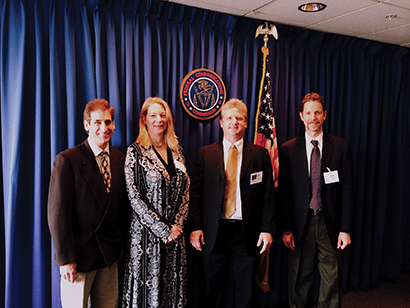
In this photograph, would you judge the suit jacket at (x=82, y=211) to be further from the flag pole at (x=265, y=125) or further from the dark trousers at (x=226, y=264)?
the flag pole at (x=265, y=125)

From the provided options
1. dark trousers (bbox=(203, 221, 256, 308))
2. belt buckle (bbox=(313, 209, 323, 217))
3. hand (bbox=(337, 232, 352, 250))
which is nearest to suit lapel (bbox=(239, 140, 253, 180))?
dark trousers (bbox=(203, 221, 256, 308))

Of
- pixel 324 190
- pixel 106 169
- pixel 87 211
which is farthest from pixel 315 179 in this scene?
pixel 87 211

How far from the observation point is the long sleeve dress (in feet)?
7.14

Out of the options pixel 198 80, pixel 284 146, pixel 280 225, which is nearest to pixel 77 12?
pixel 198 80

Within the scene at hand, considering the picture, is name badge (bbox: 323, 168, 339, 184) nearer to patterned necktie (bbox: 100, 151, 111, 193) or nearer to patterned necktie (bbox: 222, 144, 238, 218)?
patterned necktie (bbox: 222, 144, 238, 218)

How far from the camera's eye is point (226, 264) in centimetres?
260

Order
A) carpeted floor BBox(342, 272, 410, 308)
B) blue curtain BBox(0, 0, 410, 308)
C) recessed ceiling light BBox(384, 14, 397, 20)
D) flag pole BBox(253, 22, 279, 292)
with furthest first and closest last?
carpeted floor BBox(342, 272, 410, 308), flag pole BBox(253, 22, 279, 292), recessed ceiling light BBox(384, 14, 397, 20), blue curtain BBox(0, 0, 410, 308)

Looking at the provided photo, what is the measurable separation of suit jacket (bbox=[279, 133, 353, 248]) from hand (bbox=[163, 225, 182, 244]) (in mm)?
920

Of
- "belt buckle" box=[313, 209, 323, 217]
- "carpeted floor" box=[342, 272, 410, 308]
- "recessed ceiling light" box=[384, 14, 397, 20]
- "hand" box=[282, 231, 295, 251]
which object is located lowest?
"carpeted floor" box=[342, 272, 410, 308]

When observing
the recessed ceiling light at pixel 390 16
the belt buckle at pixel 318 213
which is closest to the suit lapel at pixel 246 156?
the belt buckle at pixel 318 213

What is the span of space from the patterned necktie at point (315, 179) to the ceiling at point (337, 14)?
1.06 metres

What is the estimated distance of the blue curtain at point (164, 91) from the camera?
89.1 inches

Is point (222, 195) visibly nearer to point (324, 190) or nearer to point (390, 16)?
point (324, 190)

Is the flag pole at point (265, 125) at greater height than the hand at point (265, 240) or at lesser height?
greater
